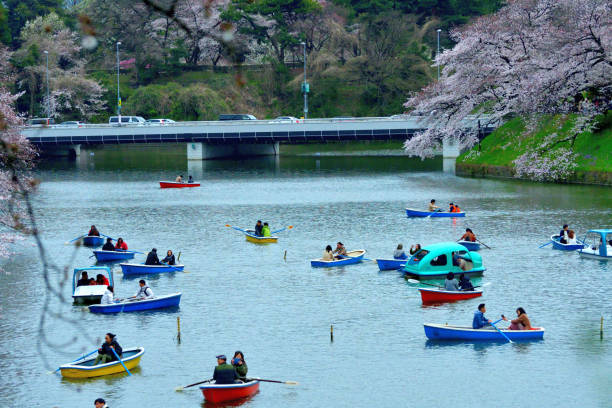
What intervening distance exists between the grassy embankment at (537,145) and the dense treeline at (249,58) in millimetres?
36137

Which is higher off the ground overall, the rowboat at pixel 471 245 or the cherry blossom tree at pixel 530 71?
the cherry blossom tree at pixel 530 71

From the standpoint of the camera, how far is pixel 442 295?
112ft

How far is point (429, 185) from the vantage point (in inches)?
3073

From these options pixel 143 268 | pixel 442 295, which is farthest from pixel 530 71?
pixel 143 268

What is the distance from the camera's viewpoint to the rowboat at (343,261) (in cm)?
4159

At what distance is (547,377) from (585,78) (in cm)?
4922

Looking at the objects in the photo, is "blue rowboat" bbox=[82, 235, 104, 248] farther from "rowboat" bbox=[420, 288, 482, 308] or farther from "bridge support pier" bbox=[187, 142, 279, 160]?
"bridge support pier" bbox=[187, 142, 279, 160]

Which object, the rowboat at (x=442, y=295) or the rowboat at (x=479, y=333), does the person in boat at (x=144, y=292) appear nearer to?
the rowboat at (x=442, y=295)

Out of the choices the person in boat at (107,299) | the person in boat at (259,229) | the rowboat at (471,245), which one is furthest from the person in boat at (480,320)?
the person in boat at (259,229)

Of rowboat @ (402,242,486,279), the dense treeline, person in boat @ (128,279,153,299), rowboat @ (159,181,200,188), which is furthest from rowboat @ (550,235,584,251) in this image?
the dense treeline

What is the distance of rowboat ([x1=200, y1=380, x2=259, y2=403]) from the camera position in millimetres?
23422

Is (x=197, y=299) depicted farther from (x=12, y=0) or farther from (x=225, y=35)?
(x=12, y=0)

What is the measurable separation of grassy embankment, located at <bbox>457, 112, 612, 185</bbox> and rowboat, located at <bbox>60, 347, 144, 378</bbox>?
176ft

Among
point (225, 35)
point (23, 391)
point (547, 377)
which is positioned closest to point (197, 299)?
point (23, 391)
